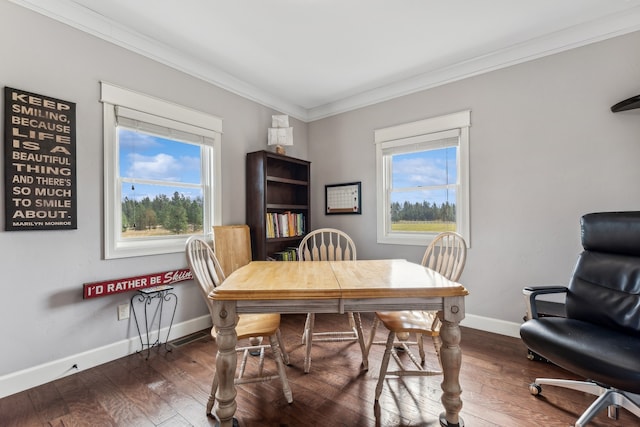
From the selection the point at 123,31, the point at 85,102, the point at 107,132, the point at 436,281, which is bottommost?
the point at 436,281

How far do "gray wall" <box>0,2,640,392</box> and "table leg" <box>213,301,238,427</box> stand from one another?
1381mm

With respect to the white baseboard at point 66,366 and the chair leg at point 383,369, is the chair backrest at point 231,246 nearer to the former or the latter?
the white baseboard at point 66,366

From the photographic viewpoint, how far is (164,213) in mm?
2625

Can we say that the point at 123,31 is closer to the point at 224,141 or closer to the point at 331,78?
the point at 224,141

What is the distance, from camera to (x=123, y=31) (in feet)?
7.28

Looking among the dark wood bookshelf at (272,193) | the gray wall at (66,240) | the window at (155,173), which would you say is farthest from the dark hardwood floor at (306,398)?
the dark wood bookshelf at (272,193)

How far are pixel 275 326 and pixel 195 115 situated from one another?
2.12 meters

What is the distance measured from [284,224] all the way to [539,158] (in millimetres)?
2537

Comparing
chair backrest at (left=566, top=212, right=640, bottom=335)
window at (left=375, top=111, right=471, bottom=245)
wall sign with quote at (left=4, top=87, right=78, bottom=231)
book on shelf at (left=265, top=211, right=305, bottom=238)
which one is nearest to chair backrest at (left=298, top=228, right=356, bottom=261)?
book on shelf at (left=265, top=211, right=305, bottom=238)

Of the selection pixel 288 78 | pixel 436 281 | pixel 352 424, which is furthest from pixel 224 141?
pixel 352 424

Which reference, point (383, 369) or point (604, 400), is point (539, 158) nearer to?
point (604, 400)

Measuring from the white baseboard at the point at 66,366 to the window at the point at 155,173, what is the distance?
2.28 feet

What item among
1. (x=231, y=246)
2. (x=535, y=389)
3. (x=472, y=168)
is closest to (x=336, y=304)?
(x=535, y=389)

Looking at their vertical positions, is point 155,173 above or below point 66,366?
above
